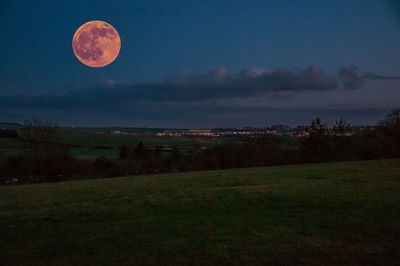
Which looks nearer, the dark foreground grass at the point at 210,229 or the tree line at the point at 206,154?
the dark foreground grass at the point at 210,229

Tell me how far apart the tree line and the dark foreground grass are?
38.5 meters

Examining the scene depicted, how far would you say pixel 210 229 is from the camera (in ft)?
35.8

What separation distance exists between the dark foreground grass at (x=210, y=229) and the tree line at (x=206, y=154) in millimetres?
38519

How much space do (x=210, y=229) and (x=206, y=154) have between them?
2250 inches

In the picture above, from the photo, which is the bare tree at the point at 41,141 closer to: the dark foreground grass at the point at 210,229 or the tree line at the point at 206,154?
the tree line at the point at 206,154

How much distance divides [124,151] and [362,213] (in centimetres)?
6444

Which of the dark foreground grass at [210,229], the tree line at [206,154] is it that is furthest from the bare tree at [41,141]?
the dark foreground grass at [210,229]

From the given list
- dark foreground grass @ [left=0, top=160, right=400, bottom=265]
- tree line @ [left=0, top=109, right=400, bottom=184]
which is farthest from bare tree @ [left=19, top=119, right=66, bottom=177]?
dark foreground grass @ [left=0, top=160, right=400, bottom=265]

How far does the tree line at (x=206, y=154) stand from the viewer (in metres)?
54.9

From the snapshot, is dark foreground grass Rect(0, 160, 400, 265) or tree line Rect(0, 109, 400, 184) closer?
dark foreground grass Rect(0, 160, 400, 265)

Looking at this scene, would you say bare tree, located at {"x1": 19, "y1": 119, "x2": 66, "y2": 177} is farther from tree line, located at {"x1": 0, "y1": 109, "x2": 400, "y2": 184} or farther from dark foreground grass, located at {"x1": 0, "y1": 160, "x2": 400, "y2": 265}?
dark foreground grass, located at {"x1": 0, "y1": 160, "x2": 400, "y2": 265}

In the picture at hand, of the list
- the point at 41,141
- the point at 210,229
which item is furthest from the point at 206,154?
the point at 210,229

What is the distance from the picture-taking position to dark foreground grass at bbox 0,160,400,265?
8336mm

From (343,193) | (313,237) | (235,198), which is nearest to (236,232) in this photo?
(313,237)
